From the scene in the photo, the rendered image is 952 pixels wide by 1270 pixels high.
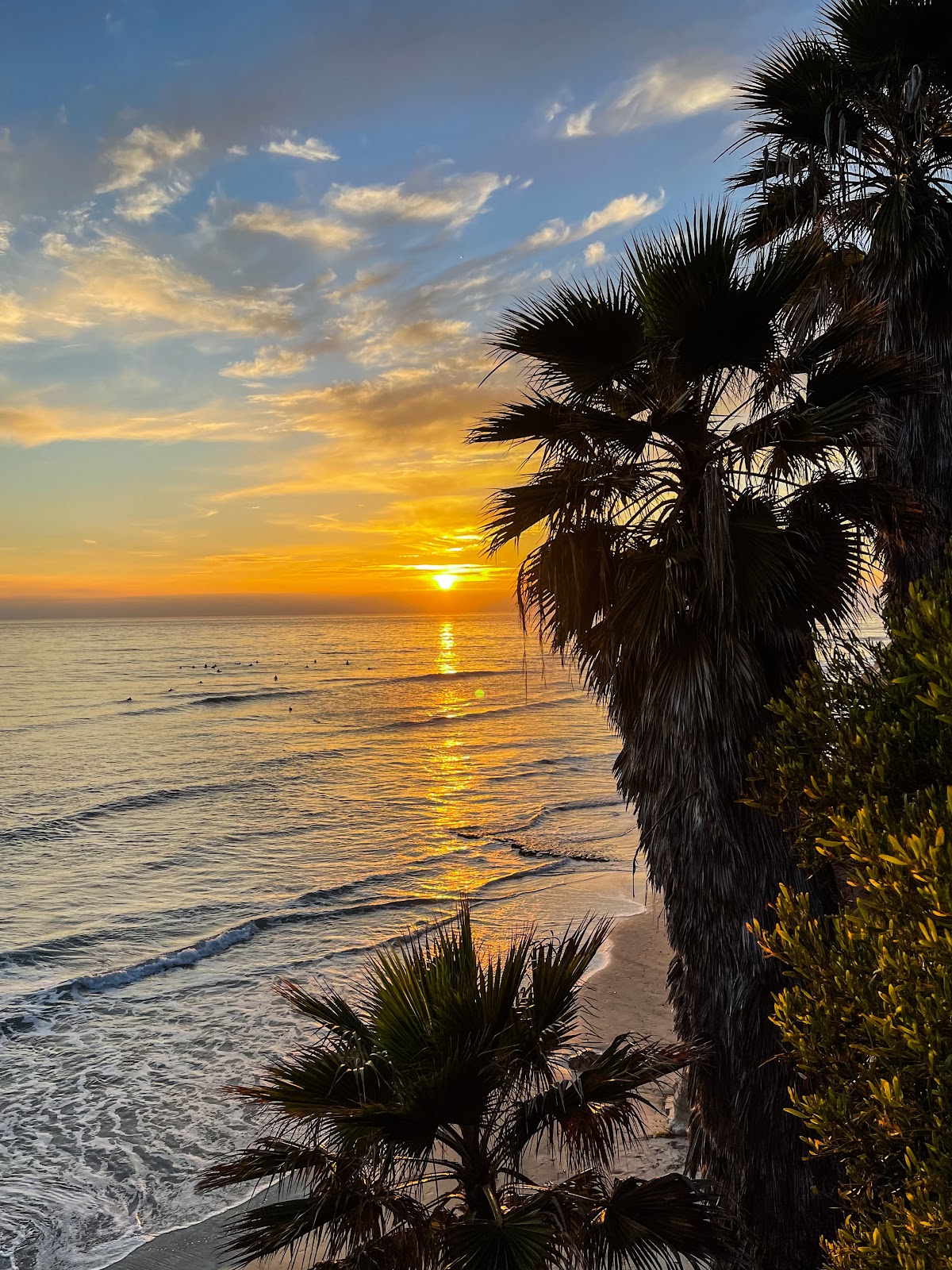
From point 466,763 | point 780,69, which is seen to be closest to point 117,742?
point 466,763

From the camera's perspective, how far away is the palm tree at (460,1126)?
3660 mm

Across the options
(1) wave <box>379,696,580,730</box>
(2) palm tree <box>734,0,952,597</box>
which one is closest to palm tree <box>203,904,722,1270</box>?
(2) palm tree <box>734,0,952,597</box>

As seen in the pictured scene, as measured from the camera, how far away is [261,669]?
79.9 metres

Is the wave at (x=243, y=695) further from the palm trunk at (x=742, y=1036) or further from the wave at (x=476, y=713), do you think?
the palm trunk at (x=742, y=1036)

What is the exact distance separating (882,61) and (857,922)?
8282 millimetres

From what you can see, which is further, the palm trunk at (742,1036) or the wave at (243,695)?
the wave at (243,695)

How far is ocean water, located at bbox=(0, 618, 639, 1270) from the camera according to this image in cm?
962

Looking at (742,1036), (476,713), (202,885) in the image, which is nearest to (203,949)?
(202,885)

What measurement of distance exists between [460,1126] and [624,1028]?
9.20 metres

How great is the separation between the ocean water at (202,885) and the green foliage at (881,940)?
1607 millimetres

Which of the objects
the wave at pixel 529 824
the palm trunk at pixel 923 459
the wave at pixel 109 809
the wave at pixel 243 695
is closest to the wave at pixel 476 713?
the wave at pixel 243 695

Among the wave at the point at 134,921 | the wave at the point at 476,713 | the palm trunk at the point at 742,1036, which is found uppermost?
the palm trunk at the point at 742,1036

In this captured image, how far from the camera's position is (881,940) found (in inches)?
128

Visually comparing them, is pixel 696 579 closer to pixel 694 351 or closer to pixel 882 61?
pixel 694 351
